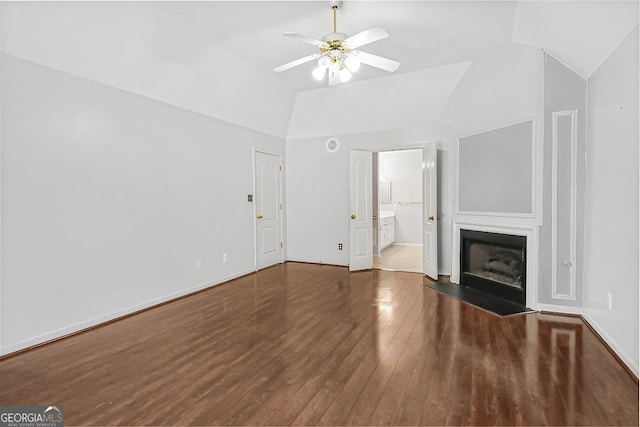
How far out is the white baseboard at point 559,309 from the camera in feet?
12.0

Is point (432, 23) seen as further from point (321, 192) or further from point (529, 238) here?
point (321, 192)

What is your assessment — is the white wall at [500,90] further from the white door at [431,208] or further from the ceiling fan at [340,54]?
the ceiling fan at [340,54]

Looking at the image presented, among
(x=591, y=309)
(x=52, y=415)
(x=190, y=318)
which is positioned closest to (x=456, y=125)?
(x=591, y=309)

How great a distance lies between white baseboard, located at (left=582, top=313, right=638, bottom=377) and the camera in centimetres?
248

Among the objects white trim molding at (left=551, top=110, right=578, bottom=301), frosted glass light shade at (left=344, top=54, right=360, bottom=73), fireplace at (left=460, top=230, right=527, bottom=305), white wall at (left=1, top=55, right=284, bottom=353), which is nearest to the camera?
white wall at (left=1, top=55, right=284, bottom=353)

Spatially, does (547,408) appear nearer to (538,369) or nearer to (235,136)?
(538,369)

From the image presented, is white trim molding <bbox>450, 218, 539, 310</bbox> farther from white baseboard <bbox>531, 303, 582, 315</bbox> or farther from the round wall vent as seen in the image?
the round wall vent

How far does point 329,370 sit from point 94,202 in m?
2.91

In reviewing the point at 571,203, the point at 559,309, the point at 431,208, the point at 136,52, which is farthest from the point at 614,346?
the point at 136,52

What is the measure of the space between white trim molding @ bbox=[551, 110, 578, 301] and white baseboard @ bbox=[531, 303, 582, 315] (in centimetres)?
10

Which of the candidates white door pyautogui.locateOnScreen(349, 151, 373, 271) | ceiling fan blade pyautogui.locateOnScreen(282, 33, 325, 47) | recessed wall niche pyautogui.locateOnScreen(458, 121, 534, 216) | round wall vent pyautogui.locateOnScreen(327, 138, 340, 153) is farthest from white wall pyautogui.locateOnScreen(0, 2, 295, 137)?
recessed wall niche pyautogui.locateOnScreen(458, 121, 534, 216)

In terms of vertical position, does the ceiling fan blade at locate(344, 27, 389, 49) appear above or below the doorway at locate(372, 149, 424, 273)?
above

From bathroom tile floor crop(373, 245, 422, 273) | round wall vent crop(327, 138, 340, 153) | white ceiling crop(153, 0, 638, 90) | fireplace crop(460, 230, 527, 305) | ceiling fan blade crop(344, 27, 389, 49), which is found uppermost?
white ceiling crop(153, 0, 638, 90)

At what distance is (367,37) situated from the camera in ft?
9.28
